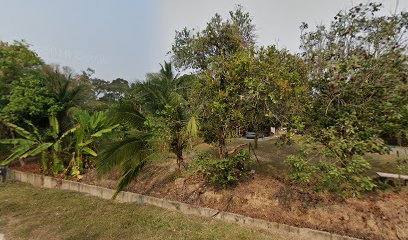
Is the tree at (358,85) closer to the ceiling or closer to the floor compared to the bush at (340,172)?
closer to the ceiling

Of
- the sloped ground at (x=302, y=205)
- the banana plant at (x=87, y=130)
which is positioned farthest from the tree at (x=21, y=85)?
the sloped ground at (x=302, y=205)

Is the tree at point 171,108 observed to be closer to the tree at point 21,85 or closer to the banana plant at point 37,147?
the banana plant at point 37,147

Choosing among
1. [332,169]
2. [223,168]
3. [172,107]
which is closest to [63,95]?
[172,107]

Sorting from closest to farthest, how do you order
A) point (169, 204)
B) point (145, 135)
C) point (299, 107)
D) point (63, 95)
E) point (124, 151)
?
point (299, 107), point (169, 204), point (124, 151), point (145, 135), point (63, 95)

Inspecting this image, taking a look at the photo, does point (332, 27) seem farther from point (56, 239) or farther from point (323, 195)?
point (56, 239)

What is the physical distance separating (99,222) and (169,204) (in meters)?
1.70

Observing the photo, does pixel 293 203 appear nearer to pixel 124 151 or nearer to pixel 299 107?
pixel 299 107

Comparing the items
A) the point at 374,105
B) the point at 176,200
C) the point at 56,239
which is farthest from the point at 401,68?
the point at 56,239

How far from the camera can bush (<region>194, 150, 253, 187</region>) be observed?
17.4 ft

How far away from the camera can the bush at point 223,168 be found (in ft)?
17.4

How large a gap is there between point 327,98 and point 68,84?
415 inches

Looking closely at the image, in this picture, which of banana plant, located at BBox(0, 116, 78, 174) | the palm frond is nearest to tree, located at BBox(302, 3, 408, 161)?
the palm frond

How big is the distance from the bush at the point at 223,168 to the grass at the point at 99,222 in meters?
1.09

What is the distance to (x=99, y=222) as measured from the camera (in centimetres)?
494
